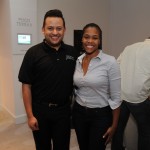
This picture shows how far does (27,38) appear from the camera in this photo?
3129 millimetres

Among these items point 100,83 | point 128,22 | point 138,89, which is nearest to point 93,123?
point 100,83

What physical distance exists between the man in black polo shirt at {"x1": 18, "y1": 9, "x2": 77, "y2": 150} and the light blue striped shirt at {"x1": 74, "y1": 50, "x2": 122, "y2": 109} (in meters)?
0.13

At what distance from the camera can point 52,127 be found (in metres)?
1.67

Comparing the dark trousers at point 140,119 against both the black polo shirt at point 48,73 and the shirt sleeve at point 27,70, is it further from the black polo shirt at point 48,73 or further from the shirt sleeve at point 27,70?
the shirt sleeve at point 27,70

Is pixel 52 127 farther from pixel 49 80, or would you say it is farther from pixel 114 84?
pixel 114 84

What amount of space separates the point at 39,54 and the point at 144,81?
3.06ft

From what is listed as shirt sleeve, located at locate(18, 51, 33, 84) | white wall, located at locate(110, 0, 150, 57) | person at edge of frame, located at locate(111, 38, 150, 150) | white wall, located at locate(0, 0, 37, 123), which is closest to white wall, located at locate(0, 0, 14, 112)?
white wall, located at locate(0, 0, 37, 123)

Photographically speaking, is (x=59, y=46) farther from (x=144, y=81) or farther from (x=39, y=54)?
(x=144, y=81)

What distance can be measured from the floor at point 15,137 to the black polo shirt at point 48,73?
1.21 meters

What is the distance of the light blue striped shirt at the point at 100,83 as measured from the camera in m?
1.44

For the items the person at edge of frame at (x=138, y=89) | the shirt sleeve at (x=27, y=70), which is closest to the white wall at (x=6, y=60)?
the shirt sleeve at (x=27, y=70)

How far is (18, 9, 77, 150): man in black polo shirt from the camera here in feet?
5.02

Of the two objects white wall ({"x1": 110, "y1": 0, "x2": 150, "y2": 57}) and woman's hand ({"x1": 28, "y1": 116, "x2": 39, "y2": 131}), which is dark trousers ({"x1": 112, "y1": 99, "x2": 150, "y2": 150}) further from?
white wall ({"x1": 110, "y1": 0, "x2": 150, "y2": 57})

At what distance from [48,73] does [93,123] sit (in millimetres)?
489
